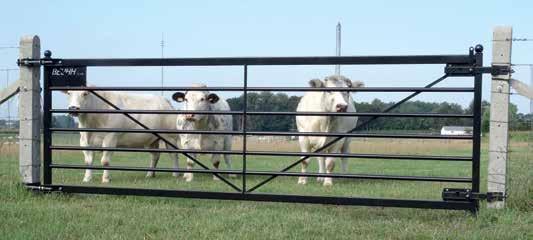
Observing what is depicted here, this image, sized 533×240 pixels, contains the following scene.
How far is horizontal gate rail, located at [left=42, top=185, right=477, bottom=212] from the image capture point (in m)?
6.87

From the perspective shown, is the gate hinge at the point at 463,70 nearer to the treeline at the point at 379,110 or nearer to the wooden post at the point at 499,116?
the wooden post at the point at 499,116

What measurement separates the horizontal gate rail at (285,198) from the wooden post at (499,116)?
2.11 feet

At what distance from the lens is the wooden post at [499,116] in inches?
284

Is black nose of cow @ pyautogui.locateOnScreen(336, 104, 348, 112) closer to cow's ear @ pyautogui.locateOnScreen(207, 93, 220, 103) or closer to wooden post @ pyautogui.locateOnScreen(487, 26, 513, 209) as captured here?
cow's ear @ pyautogui.locateOnScreen(207, 93, 220, 103)

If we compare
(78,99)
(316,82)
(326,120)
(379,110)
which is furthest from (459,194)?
(78,99)

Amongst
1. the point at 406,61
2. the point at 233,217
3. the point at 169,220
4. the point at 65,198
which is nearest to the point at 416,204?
the point at 406,61

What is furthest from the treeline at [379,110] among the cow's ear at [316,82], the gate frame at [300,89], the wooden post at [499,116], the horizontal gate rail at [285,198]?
the horizontal gate rail at [285,198]

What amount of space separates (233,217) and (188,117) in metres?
5.75

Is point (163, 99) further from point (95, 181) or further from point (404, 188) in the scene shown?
point (404, 188)

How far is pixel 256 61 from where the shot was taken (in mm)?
7469

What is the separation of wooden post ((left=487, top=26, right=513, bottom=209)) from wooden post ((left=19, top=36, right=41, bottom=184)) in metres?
5.78

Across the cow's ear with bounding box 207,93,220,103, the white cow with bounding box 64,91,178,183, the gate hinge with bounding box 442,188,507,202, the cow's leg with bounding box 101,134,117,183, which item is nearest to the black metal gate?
the gate hinge with bounding box 442,188,507,202

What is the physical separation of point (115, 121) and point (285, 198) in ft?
20.1

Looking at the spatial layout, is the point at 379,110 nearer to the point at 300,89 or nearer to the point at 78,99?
the point at 300,89
